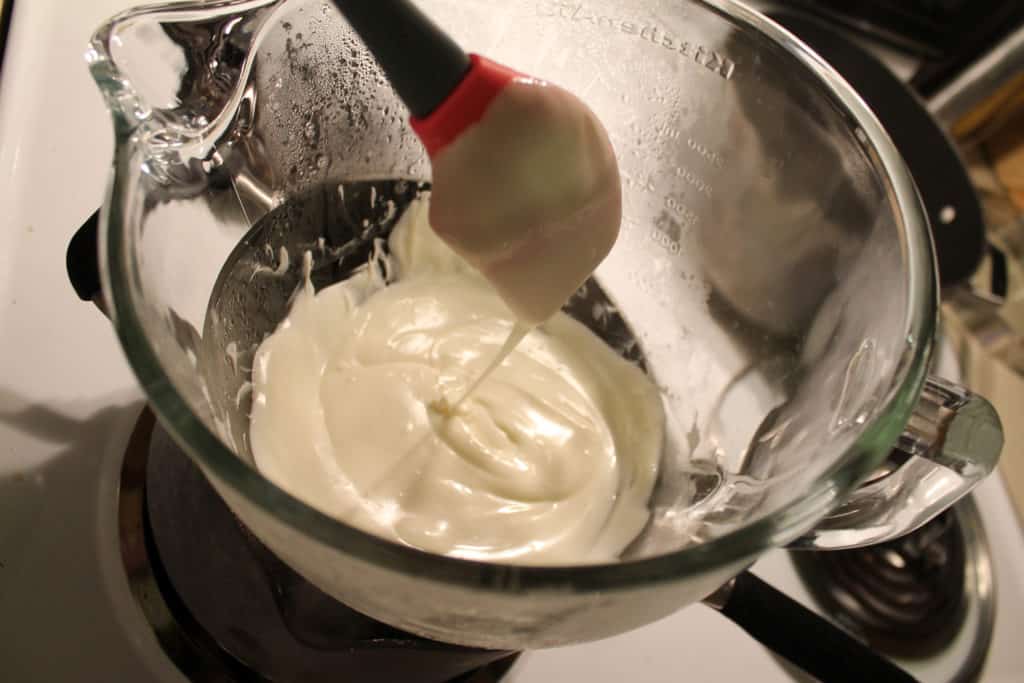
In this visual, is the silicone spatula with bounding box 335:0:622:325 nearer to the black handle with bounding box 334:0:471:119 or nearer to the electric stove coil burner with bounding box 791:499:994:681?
the black handle with bounding box 334:0:471:119

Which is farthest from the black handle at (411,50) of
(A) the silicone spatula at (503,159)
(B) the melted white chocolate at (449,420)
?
(B) the melted white chocolate at (449,420)

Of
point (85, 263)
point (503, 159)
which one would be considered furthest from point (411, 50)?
point (85, 263)

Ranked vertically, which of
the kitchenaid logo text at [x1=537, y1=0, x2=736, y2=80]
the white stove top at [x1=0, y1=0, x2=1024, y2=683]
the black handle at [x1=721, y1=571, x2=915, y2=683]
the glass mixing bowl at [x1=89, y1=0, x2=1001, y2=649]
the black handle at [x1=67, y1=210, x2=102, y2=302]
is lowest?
the white stove top at [x1=0, y1=0, x2=1024, y2=683]

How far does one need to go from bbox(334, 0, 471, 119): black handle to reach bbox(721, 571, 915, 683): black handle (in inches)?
14.5

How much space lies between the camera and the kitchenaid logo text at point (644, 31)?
582mm

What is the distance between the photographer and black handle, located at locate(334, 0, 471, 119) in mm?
416

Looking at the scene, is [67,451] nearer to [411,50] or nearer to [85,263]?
[85,263]

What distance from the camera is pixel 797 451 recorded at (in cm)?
48

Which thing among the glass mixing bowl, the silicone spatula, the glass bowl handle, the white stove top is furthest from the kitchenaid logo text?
the white stove top

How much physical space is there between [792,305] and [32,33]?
2.09ft

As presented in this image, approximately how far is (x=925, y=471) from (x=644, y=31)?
36cm

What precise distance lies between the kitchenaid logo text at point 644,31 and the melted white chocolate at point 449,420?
18 cm

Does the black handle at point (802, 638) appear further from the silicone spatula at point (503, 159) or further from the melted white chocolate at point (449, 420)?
the silicone spatula at point (503, 159)

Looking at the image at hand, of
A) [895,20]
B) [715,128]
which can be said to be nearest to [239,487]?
[715,128]
